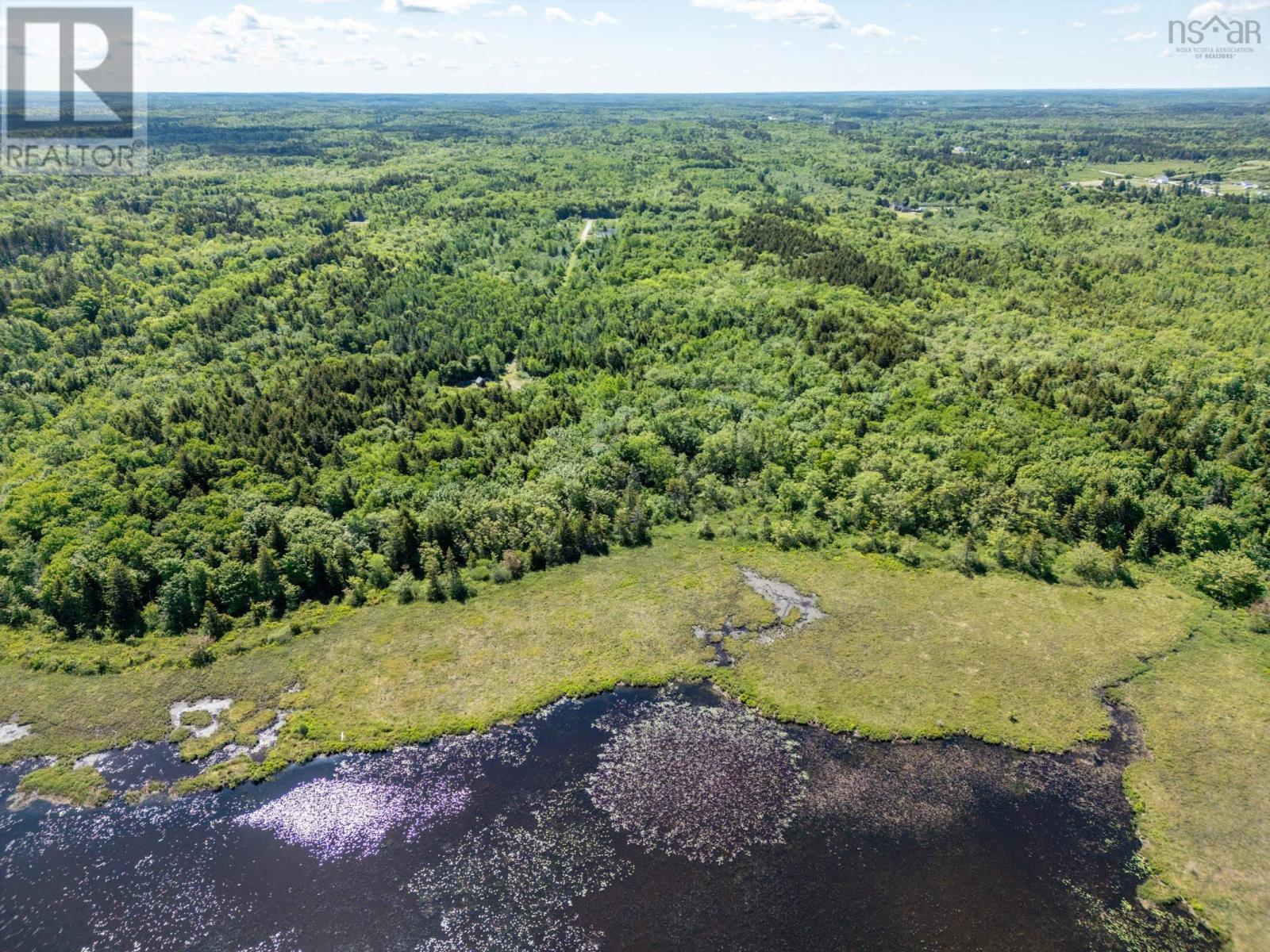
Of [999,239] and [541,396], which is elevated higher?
[999,239]

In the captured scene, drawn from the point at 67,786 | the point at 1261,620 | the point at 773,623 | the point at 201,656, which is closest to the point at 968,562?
the point at 773,623

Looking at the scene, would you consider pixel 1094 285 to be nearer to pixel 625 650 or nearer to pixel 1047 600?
pixel 1047 600

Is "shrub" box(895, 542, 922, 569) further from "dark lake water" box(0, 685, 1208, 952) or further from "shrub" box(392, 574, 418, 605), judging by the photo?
"shrub" box(392, 574, 418, 605)

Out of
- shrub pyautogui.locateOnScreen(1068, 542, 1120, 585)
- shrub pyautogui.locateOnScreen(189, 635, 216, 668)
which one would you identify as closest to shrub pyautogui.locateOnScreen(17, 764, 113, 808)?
shrub pyautogui.locateOnScreen(189, 635, 216, 668)

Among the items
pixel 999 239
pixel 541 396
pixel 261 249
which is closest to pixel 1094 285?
pixel 999 239

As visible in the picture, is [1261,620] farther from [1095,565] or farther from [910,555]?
[910,555]

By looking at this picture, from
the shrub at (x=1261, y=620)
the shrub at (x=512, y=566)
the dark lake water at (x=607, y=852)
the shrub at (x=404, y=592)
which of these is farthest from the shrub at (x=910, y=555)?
the shrub at (x=404, y=592)
